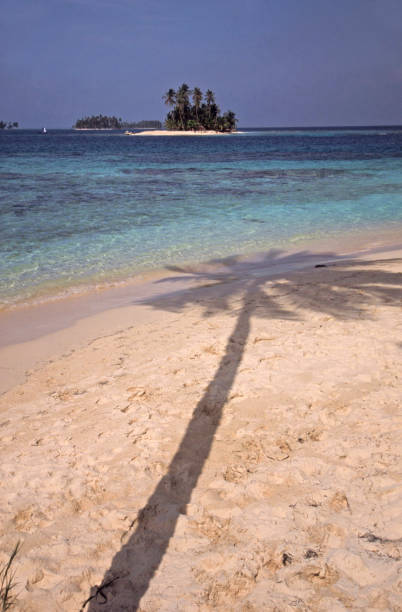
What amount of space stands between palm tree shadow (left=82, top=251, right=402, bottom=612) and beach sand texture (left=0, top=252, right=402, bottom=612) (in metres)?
0.02

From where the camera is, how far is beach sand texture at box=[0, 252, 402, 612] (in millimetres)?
2859

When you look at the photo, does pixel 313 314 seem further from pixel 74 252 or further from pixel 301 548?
pixel 74 252

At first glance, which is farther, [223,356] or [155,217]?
[155,217]

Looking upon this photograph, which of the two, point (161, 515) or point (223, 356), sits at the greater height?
point (223, 356)

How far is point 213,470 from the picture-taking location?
3855 millimetres

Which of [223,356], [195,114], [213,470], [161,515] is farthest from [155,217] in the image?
[195,114]

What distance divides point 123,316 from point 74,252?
17.0ft

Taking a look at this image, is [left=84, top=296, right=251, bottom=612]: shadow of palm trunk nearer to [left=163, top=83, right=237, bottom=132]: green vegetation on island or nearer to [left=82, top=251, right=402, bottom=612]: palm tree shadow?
[left=82, top=251, right=402, bottom=612]: palm tree shadow

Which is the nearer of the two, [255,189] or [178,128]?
[255,189]

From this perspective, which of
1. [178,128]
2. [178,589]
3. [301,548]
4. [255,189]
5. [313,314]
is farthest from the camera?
[178,128]

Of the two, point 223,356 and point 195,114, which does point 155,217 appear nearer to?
point 223,356

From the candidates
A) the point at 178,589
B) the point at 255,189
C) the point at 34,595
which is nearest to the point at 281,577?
the point at 178,589

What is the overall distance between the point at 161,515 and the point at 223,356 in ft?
8.55

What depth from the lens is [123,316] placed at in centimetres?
788
